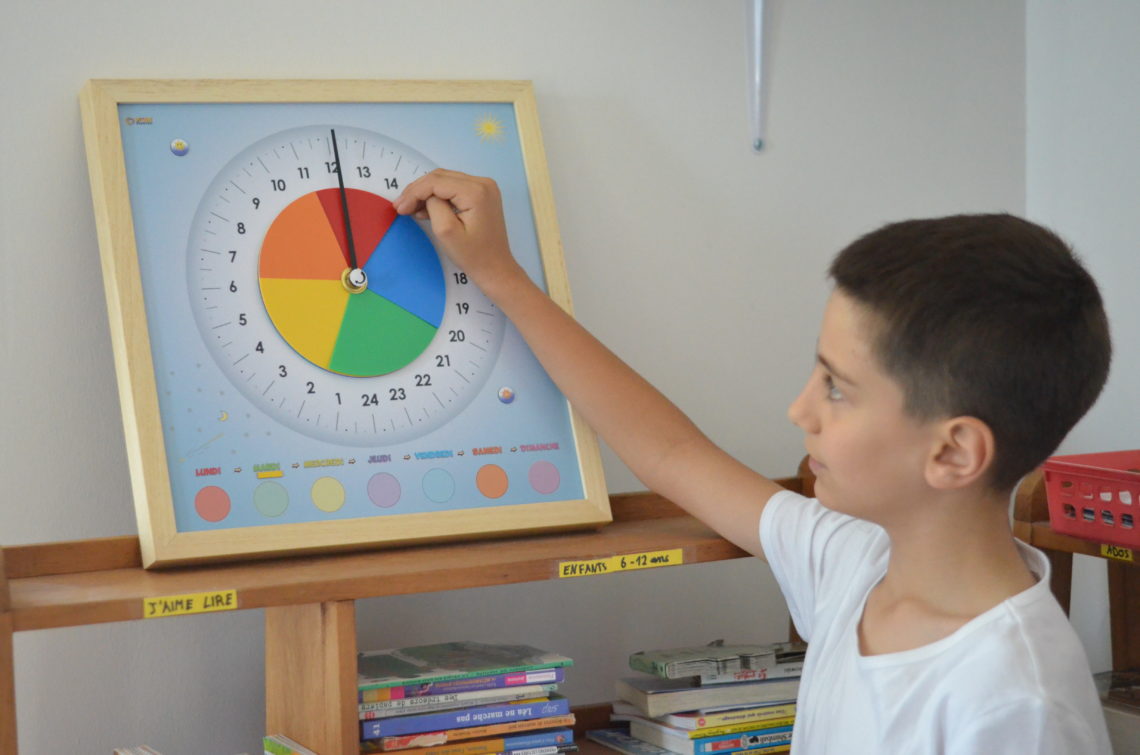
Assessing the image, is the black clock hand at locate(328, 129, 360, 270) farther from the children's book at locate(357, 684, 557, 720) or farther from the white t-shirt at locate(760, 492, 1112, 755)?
the white t-shirt at locate(760, 492, 1112, 755)

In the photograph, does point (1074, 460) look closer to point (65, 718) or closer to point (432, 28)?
point (432, 28)

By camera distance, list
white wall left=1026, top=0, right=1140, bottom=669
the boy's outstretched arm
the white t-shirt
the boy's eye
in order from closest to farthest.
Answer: the white t-shirt, the boy's eye, the boy's outstretched arm, white wall left=1026, top=0, right=1140, bottom=669

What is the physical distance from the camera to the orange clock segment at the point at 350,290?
4.13ft

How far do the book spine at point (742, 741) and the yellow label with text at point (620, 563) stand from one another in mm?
229

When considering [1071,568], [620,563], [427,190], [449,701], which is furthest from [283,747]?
[1071,568]

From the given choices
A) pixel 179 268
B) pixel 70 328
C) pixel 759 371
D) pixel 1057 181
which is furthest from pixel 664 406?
pixel 1057 181

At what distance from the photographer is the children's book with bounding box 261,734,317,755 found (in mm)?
1147

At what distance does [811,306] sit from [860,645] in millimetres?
755

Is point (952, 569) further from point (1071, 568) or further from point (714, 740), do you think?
point (1071, 568)

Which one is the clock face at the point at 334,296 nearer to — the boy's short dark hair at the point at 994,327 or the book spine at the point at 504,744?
the book spine at the point at 504,744

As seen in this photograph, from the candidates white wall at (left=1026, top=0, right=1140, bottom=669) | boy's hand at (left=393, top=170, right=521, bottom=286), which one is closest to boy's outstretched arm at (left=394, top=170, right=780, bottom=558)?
boy's hand at (left=393, top=170, right=521, bottom=286)

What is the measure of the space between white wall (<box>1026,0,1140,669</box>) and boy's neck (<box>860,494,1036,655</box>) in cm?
89

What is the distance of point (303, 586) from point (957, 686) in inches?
21.6

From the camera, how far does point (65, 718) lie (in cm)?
134
